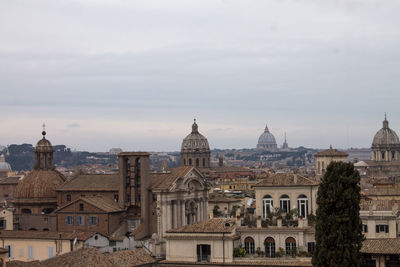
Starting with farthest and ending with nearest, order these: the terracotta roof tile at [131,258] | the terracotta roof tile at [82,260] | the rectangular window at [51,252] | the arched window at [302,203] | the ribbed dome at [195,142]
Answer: the ribbed dome at [195,142]
the rectangular window at [51,252]
the arched window at [302,203]
the terracotta roof tile at [131,258]
the terracotta roof tile at [82,260]

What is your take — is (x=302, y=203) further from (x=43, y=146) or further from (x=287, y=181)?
(x=43, y=146)

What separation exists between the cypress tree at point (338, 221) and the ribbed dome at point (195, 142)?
5743 inches

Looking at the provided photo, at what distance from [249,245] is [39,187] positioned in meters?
32.0

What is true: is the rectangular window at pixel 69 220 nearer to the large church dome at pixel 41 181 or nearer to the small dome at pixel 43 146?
the large church dome at pixel 41 181

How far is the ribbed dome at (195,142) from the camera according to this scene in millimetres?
192875

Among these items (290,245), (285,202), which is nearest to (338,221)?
(290,245)

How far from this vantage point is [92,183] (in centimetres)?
7844

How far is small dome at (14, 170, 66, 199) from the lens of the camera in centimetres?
8112

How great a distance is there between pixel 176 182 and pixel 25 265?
22.5 meters

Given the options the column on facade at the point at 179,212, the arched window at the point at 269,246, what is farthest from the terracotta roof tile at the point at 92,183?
the arched window at the point at 269,246

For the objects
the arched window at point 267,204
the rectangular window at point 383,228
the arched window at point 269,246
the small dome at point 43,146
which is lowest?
the arched window at point 269,246

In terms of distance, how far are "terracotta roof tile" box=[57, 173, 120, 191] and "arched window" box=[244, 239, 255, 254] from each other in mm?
23803

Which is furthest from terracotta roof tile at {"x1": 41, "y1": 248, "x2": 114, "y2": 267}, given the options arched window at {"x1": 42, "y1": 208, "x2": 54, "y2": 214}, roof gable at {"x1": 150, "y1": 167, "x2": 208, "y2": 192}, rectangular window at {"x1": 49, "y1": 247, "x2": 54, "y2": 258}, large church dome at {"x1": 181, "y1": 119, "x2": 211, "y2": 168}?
large church dome at {"x1": 181, "y1": 119, "x2": 211, "y2": 168}

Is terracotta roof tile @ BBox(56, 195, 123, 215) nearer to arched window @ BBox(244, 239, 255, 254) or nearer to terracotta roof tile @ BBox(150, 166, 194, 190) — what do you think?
terracotta roof tile @ BBox(150, 166, 194, 190)
